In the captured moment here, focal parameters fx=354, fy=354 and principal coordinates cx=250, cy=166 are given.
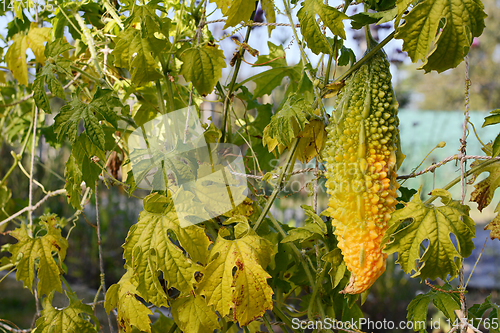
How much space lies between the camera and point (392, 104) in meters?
0.79

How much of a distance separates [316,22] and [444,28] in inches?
10.6

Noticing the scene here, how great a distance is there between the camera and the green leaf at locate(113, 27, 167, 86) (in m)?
0.98

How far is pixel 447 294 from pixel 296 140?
0.61 metres

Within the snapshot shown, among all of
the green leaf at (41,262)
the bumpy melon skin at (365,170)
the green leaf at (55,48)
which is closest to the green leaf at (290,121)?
the bumpy melon skin at (365,170)

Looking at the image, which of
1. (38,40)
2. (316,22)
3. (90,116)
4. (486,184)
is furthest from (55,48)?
(486,184)

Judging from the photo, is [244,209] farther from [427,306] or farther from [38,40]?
[38,40]

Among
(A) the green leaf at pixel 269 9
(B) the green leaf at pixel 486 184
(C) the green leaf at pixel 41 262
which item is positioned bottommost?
(C) the green leaf at pixel 41 262

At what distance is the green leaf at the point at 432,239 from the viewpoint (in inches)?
30.7

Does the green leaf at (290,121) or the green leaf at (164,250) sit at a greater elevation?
the green leaf at (290,121)

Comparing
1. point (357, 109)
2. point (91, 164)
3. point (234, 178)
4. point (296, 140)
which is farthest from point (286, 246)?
point (91, 164)

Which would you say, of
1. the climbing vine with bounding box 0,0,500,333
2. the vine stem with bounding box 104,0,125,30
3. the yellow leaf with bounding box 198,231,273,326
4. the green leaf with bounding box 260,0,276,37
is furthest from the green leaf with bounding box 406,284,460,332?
the vine stem with bounding box 104,0,125,30

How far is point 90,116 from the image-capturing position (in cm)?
101

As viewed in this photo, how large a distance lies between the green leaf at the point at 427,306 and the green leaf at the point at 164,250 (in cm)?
60

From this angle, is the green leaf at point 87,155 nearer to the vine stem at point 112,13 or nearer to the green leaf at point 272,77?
the vine stem at point 112,13
